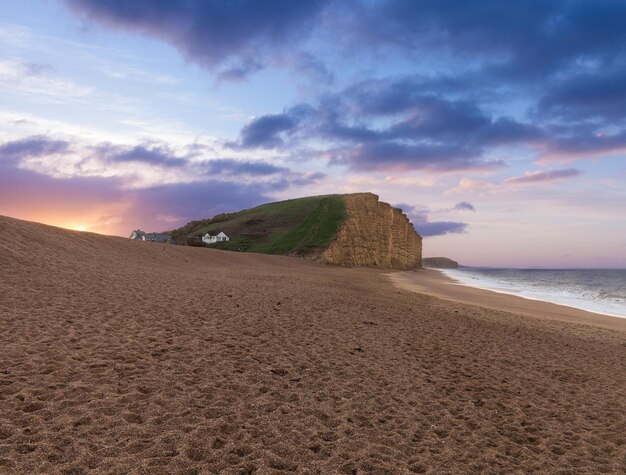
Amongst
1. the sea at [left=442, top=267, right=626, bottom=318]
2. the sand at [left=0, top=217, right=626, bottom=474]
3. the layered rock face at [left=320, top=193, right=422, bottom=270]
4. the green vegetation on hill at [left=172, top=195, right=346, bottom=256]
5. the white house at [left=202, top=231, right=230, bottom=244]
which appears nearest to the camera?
the sand at [left=0, top=217, right=626, bottom=474]

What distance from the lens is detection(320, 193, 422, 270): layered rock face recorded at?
79.8 meters

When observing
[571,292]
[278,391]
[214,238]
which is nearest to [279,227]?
[214,238]

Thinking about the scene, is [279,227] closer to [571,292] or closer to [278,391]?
[571,292]

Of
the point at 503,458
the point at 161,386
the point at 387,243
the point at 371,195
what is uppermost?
the point at 371,195

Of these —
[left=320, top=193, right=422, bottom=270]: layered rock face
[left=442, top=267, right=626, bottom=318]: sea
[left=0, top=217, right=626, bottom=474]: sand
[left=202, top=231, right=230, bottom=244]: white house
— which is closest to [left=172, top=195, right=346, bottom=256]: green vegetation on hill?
[left=202, top=231, right=230, bottom=244]: white house

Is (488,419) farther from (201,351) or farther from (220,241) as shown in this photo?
(220,241)

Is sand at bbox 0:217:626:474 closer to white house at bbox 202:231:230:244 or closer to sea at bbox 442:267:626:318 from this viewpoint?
sea at bbox 442:267:626:318

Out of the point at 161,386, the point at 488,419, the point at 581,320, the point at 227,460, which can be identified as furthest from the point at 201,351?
the point at 581,320

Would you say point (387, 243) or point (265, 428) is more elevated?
point (387, 243)

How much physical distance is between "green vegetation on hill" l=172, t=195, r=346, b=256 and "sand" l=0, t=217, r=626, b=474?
6109 centimetres

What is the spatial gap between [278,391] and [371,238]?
8021 cm

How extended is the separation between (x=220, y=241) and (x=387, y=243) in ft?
139

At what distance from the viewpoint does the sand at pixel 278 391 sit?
6.35m

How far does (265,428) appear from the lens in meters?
7.14
